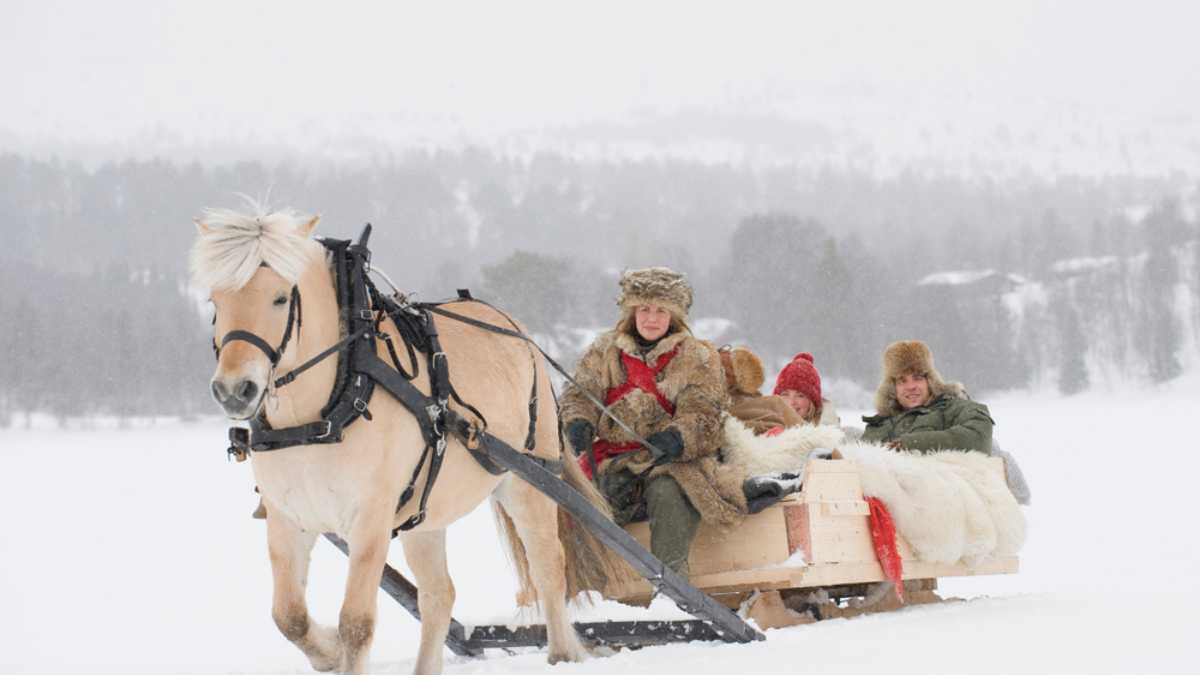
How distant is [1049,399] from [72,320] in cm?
4956

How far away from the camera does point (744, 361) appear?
735 centimetres

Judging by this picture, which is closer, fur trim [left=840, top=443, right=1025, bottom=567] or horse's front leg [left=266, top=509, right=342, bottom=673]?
horse's front leg [left=266, top=509, right=342, bottom=673]

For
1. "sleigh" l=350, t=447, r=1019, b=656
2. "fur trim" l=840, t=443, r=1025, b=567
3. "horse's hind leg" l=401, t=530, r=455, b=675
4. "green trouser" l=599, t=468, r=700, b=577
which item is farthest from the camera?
"fur trim" l=840, t=443, r=1025, b=567

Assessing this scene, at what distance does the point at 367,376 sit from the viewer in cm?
431

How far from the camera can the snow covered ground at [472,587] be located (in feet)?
16.1

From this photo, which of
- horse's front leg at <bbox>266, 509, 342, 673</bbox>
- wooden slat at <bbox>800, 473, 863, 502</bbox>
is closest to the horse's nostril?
horse's front leg at <bbox>266, 509, 342, 673</bbox>

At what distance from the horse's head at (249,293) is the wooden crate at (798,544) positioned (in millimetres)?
2763

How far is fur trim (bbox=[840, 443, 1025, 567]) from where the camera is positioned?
636cm

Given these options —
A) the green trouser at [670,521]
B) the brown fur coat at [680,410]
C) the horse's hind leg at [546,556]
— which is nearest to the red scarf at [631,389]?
the brown fur coat at [680,410]

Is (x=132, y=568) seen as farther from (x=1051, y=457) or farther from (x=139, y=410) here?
(x=139, y=410)

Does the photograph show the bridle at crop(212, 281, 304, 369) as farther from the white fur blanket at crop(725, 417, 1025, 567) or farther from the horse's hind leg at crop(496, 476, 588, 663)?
→ the white fur blanket at crop(725, 417, 1025, 567)

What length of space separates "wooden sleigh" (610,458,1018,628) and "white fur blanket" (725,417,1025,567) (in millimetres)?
146

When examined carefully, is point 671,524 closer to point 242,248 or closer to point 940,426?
point 940,426

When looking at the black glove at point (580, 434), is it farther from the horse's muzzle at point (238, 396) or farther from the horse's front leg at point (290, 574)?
the horse's muzzle at point (238, 396)
